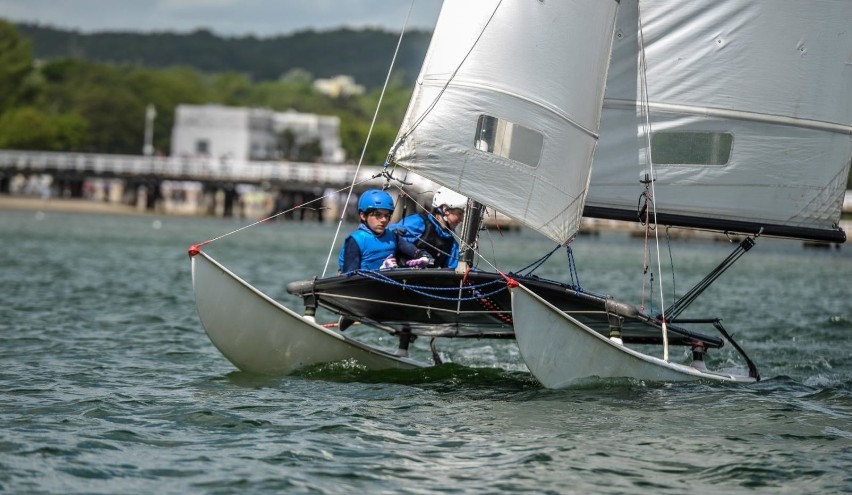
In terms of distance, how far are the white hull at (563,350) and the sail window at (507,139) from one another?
1.41 m

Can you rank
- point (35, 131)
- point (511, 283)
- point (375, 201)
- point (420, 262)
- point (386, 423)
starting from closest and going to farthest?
point (386, 423)
point (511, 283)
point (375, 201)
point (420, 262)
point (35, 131)

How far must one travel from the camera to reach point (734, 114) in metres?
13.9

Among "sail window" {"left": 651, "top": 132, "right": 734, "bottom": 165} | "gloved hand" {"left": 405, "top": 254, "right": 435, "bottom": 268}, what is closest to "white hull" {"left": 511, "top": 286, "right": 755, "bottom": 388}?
"gloved hand" {"left": 405, "top": 254, "right": 435, "bottom": 268}

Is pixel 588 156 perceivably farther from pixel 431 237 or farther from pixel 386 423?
pixel 386 423

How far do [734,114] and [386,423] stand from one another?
5.27m

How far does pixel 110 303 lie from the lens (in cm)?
2238

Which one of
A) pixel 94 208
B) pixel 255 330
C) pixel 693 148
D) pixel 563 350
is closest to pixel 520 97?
pixel 563 350

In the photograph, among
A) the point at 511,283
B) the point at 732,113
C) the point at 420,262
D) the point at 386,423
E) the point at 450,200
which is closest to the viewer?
the point at 386,423

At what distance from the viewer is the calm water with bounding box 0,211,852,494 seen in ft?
30.2

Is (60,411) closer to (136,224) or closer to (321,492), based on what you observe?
(321,492)

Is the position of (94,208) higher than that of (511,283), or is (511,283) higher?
(511,283)

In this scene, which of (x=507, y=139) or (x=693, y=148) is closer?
(x=507, y=139)

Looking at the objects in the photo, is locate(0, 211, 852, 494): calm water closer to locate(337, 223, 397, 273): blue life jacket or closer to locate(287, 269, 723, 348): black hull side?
locate(287, 269, 723, 348): black hull side

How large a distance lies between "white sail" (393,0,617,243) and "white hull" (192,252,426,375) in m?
1.84
